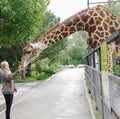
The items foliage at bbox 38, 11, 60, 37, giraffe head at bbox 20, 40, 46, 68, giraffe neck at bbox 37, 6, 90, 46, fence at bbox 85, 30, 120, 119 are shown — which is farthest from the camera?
→ foliage at bbox 38, 11, 60, 37

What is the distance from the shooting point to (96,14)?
1272 cm

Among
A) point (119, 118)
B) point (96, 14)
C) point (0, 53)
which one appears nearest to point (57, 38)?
point (96, 14)

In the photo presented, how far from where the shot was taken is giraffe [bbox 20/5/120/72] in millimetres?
12422

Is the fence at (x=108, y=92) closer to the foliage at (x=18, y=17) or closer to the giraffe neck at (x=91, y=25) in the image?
the giraffe neck at (x=91, y=25)

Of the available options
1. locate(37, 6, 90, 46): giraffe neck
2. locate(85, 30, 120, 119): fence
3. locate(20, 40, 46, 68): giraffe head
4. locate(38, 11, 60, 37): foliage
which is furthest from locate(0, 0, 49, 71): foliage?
locate(38, 11, 60, 37): foliage

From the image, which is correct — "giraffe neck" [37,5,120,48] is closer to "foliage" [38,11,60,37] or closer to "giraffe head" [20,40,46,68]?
"giraffe head" [20,40,46,68]

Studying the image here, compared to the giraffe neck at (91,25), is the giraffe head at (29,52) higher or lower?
lower

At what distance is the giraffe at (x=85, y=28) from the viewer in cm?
1242

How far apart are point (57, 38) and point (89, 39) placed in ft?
4.01

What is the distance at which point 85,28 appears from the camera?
13.0 m

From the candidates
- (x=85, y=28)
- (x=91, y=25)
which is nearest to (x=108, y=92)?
(x=91, y=25)

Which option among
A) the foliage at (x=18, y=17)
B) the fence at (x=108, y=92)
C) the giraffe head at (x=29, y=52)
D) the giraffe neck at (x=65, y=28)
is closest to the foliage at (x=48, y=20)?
the foliage at (x=18, y=17)

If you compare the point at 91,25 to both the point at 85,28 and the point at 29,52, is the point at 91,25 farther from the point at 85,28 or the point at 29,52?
the point at 29,52

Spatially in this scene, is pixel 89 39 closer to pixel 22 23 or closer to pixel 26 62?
pixel 26 62
